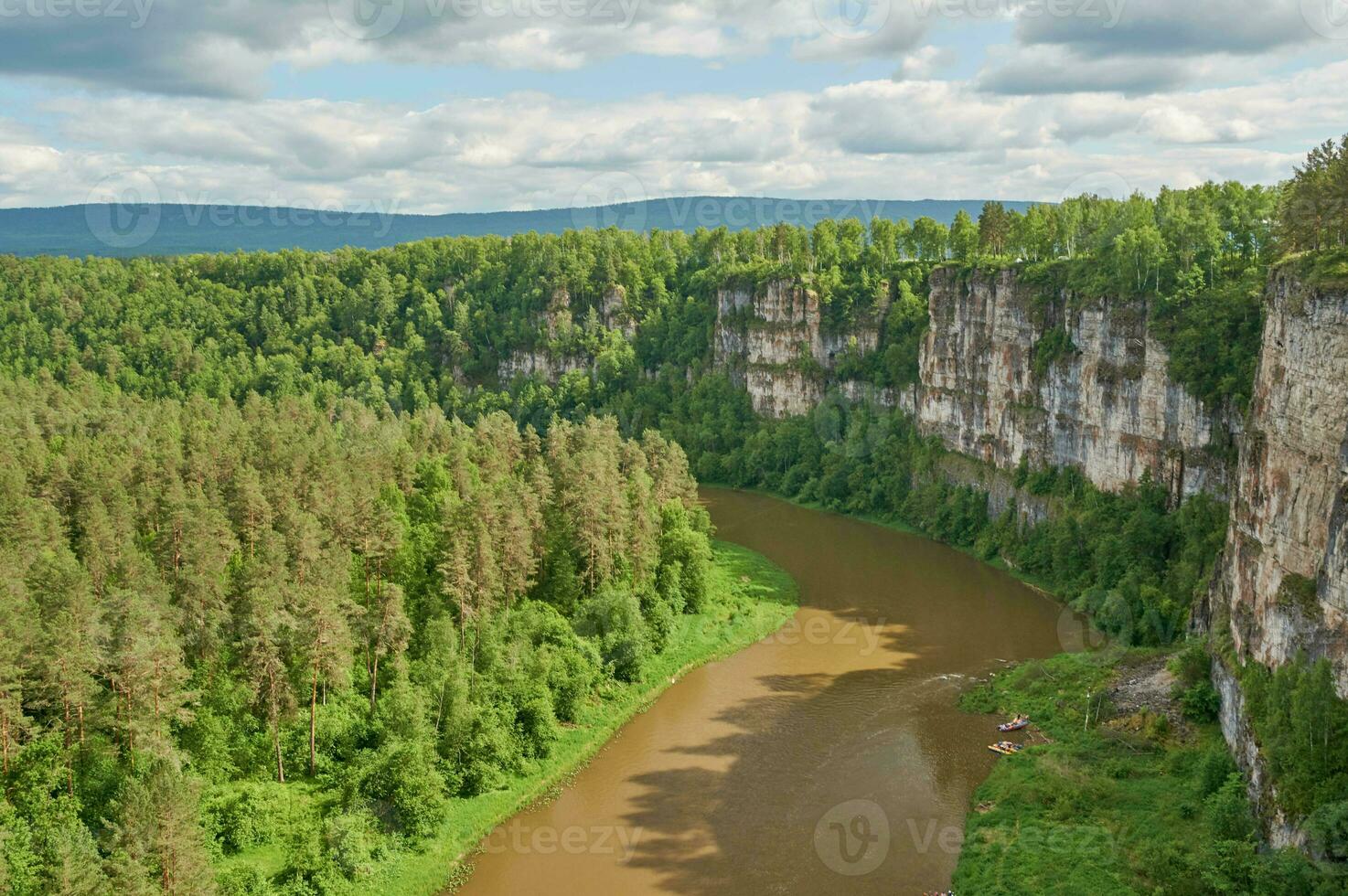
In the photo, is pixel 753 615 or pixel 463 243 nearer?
pixel 753 615

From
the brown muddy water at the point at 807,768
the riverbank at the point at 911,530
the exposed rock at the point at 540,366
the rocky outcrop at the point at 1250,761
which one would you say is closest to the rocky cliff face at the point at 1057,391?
the riverbank at the point at 911,530

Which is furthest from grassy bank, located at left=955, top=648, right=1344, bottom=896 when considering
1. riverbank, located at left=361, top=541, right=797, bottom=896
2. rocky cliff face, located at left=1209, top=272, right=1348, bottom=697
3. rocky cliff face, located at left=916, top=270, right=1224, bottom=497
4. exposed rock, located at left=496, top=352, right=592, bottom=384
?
exposed rock, located at left=496, top=352, right=592, bottom=384

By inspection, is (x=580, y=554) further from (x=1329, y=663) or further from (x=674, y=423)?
(x=674, y=423)

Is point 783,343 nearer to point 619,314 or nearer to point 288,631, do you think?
point 619,314

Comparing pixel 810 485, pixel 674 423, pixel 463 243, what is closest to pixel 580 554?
pixel 810 485

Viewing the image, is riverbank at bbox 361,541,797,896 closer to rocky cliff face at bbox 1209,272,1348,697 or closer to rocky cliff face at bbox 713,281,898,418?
rocky cliff face at bbox 1209,272,1348,697

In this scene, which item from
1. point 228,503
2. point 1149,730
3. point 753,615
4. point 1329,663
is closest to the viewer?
point 1329,663
